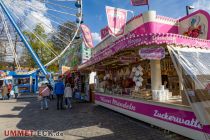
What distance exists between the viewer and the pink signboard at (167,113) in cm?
567

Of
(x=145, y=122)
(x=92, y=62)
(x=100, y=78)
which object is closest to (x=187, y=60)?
(x=145, y=122)

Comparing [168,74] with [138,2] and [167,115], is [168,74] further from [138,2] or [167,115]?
[167,115]

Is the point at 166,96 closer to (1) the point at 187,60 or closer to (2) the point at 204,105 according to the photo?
(1) the point at 187,60

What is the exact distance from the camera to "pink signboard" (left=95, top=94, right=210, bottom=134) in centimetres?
567

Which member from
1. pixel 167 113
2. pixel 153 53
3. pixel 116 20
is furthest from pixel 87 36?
pixel 167 113

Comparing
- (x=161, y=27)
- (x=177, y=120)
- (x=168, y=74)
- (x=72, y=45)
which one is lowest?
(x=177, y=120)

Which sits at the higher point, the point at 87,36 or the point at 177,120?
the point at 87,36

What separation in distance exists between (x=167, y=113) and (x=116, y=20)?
18.8ft

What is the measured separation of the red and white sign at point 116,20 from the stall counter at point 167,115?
3231 mm

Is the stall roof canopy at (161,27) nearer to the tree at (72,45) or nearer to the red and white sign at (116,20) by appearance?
the red and white sign at (116,20)

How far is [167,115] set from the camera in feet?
22.0

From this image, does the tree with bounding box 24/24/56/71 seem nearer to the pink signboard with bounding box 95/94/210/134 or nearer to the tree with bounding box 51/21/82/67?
the tree with bounding box 51/21/82/67

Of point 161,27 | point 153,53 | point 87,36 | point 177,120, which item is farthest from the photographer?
point 87,36

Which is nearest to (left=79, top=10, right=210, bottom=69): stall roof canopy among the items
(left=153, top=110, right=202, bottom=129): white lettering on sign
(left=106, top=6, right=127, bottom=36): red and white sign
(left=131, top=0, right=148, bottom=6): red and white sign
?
(left=106, top=6, right=127, bottom=36): red and white sign
